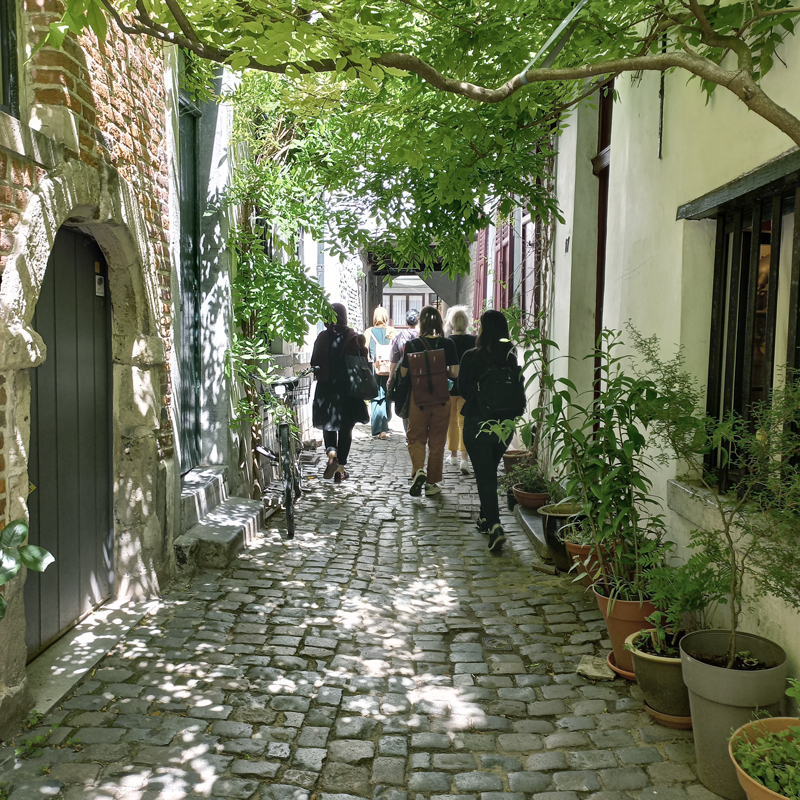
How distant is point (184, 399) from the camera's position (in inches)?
245

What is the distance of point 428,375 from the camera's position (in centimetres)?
746

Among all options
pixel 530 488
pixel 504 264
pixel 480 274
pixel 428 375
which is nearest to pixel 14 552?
pixel 530 488

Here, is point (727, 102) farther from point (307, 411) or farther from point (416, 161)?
point (307, 411)

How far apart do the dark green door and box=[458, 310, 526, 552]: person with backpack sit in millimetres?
2786

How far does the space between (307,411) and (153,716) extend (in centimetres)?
903

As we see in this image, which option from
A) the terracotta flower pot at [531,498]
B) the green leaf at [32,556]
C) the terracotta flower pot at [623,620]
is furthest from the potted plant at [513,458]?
the green leaf at [32,556]

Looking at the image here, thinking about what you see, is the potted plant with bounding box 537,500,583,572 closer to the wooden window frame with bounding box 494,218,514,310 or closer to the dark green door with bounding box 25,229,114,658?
the dark green door with bounding box 25,229,114,658

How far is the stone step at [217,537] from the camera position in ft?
16.8

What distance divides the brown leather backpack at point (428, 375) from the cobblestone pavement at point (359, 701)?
7.60 ft

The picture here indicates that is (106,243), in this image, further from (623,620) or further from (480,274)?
(480,274)

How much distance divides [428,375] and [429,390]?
0.15 m

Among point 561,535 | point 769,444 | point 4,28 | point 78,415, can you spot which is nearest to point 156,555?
point 78,415

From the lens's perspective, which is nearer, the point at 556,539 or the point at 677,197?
A: the point at 677,197

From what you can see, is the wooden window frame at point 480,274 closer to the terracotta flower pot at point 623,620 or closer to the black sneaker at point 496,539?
the black sneaker at point 496,539
